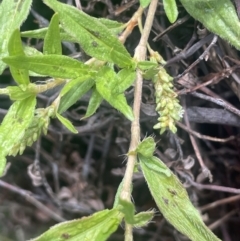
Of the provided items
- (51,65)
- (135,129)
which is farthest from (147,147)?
(51,65)

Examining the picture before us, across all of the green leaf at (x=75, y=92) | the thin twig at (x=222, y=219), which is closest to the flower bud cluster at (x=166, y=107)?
the green leaf at (x=75, y=92)

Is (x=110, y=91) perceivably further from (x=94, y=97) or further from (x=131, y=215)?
(x=131, y=215)

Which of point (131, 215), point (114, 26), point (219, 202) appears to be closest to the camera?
point (131, 215)

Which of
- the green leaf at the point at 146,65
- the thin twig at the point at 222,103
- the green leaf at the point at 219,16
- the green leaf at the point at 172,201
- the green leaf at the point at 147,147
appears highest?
the green leaf at the point at 219,16

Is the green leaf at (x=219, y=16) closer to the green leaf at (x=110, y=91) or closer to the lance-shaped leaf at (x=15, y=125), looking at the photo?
the green leaf at (x=110, y=91)

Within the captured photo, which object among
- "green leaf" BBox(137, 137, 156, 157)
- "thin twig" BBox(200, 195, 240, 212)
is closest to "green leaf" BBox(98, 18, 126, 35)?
"green leaf" BBox(137, 137, 156, 157)

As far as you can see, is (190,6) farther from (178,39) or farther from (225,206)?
(225,206)

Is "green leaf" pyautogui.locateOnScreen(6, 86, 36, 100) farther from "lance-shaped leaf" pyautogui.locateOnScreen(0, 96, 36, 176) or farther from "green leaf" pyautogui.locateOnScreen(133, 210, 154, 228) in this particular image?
"green leaf" pyautogui.locateOnScreen(133, 210, 154, 228)
